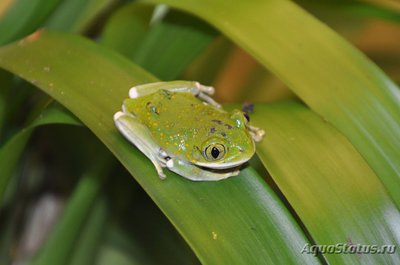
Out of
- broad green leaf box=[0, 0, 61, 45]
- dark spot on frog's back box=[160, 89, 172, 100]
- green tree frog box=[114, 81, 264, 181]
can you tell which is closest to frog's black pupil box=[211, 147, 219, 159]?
green tree frog box=[114, 81, 264, 181]

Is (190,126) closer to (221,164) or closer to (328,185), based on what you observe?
(221,164)

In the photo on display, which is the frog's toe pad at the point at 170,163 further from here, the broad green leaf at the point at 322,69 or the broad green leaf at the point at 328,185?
the broad green leaf at the point at 322,69

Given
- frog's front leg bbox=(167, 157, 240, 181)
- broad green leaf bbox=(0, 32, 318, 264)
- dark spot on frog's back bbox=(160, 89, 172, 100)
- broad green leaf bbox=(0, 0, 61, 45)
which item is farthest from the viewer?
broad green leaf bbox=(0, 0, 61, 45)

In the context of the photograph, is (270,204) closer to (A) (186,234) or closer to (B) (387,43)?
(A) (186,234)

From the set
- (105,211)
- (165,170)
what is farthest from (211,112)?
(105,211)

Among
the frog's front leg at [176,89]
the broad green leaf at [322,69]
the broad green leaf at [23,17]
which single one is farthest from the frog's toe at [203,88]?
the broad green leaf at [23,17]

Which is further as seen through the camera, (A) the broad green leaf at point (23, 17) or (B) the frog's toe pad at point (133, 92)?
(A) the broad green leaf at point (23, 17)

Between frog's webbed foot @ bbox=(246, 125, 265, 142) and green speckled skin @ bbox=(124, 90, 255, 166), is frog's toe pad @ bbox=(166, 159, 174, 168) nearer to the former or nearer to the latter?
green speckled skin @ bbox=(124, 90, 255, 166)
